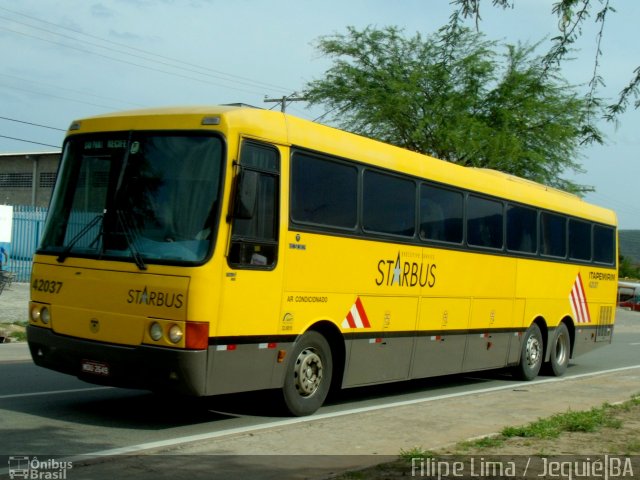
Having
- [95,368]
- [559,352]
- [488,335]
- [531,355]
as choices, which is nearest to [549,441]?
[95,368]

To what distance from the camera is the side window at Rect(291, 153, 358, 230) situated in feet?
32.1

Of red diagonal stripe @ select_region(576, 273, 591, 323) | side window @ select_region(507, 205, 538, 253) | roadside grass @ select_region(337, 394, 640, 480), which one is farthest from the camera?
Answer: red diagonal stripe @ select_region(576, 273, 591, 323)

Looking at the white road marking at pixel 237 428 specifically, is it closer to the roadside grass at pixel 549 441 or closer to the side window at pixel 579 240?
the roadside grass at pixel 549 441

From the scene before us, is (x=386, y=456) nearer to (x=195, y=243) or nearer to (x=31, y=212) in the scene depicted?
(x=195, y=243)

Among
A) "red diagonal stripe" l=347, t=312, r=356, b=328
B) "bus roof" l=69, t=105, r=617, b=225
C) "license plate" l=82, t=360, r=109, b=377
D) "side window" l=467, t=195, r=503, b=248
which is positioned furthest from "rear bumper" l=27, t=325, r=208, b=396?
"side window" l=467, t=195, r=503, b=248

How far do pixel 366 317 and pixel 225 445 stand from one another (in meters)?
3.32

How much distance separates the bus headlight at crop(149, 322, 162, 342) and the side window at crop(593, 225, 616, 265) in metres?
11.9

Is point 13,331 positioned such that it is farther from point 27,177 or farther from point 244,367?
point 27,177

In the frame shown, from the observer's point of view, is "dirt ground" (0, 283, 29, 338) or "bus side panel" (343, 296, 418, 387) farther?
"dirt ground" (0, 283, 29, 338)

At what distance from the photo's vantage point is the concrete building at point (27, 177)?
51.0 meters

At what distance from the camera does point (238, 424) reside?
9.36 meters

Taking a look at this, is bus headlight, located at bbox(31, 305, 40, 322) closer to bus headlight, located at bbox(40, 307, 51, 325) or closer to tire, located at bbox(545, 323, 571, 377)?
bus headlight, located at bbox(40, 307, 51, 325)

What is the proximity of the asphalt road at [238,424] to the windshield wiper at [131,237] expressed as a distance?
5.43 ft

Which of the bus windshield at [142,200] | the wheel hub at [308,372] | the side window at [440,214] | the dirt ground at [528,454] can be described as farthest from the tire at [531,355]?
the bus windshield at [142,200]
